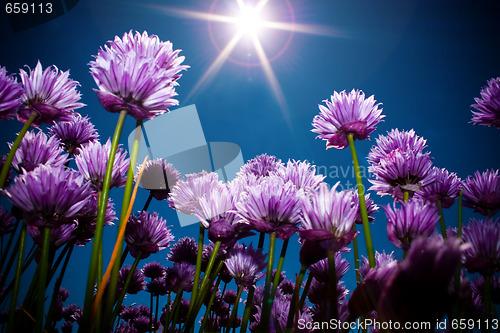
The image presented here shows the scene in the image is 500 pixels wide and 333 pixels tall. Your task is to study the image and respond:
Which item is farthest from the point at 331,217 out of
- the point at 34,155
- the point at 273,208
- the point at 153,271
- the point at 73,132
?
the point at 153,271

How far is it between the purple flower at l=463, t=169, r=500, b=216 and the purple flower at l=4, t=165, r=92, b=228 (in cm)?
188

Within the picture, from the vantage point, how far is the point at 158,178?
1.58 metres

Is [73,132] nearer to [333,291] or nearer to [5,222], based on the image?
[5,222]

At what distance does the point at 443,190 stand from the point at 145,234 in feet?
5.30

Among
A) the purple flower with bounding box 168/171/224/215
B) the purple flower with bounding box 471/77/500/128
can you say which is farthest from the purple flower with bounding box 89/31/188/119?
the purple flower with bounding box 471/77/500/128

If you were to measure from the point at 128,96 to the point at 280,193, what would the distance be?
A: 59cm

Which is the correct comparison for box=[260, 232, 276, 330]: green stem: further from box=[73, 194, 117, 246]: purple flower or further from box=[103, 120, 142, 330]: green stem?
box=[73, 194, 117, 246]: purple flower

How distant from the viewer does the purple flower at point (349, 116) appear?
1.23 m

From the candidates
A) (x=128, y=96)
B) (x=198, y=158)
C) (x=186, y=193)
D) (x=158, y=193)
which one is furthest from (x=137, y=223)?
(x=198, y=158)

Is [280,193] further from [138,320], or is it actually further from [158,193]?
[138,320]

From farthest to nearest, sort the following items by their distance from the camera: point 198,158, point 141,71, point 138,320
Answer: point 138,320 < point 198,158 < point 141,71

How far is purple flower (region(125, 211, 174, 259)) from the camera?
118cm

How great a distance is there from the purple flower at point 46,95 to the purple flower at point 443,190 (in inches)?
68.9

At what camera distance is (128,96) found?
31.3 inches
